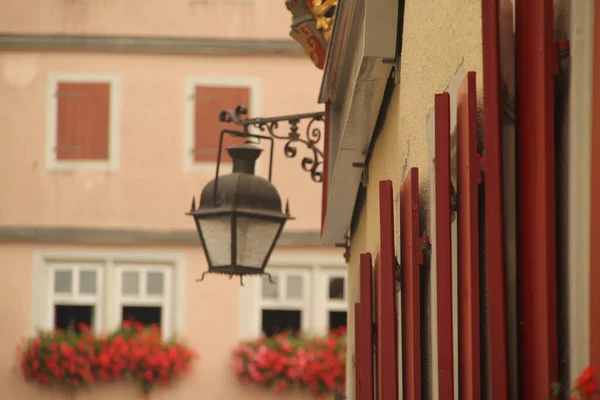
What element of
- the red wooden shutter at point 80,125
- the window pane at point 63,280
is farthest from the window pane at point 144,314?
the red wooden shutter at point 80,125

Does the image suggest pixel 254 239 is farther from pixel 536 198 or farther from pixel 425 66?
pixel 536 198

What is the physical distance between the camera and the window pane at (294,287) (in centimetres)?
2009

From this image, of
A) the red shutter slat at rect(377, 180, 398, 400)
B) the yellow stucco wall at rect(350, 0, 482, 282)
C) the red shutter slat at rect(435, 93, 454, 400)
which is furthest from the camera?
the red shutter slat at rect(377, 180, 398, 400)

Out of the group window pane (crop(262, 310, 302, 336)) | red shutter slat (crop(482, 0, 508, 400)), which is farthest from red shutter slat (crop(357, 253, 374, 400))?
window pane (crop(262, 310, 302, 336))

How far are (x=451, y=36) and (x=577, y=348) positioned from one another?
3.92 feet

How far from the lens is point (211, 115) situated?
2031cm

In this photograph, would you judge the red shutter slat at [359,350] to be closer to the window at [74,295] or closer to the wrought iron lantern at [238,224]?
the wrought iron lantern at [238,224]

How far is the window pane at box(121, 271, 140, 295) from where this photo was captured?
20.1 metres

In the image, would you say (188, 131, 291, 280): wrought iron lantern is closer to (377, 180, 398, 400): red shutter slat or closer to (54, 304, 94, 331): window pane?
(377, 180, 398, 400): red shutter slat

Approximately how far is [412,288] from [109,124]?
1718 centimetres

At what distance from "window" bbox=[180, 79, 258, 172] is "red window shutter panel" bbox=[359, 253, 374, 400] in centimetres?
1560

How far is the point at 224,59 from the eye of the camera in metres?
20.5

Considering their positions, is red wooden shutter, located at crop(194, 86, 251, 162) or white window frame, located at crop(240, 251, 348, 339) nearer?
white window frame, located at crop(240, 251, 348, 339)

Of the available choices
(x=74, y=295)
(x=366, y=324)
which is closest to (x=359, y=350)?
(x=366, y=324)
